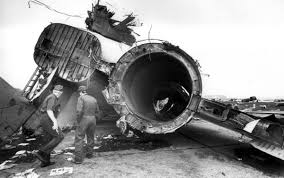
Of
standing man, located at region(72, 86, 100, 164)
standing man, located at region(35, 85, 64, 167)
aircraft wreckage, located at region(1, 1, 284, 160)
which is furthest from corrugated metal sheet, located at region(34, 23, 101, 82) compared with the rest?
standing man, located at region(35, 85, 64, 167)

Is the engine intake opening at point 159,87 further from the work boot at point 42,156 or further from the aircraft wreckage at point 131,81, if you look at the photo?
the work boot at point 42,156

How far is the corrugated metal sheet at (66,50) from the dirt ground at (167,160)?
2012mm

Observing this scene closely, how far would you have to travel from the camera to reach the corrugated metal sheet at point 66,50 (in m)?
6.65

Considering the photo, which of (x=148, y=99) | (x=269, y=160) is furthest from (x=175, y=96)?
(x=269, y=160)

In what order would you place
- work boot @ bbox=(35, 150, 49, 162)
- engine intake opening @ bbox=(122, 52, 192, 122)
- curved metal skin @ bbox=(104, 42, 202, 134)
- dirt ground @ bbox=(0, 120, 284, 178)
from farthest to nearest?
engine intake opening @ bbox=(122, 52, 192, 122)
curved metal skin @ bbox=(104, 42, 202, 134)
work boot @ bbox=(35, 150, 49, 162)
dirt ground @ bbox=(0, 120, 284, 178)

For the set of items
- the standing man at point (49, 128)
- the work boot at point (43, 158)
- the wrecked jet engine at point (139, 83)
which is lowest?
the work boot at point (43, 158)

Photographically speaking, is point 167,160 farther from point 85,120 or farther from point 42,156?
point 42,156

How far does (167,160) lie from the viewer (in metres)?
4.43

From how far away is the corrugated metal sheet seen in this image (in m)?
6.65

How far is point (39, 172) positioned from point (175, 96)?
524 cm

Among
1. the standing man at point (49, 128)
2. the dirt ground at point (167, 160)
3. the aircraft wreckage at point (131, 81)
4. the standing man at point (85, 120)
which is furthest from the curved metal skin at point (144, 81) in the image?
the standing man at point (49, 128)

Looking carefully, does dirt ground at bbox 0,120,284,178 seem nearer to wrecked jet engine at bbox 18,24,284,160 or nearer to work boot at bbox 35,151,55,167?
work boot at bbox 35,151,55,167

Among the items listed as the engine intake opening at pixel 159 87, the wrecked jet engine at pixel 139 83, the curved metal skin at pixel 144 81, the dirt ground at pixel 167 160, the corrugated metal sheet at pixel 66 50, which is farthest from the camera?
the corrugated metal sheet at pixel 66 50

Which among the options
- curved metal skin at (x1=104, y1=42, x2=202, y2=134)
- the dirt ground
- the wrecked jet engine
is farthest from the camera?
curved metal skin at (x1=104, y1=42, x2=202, y2=134)
